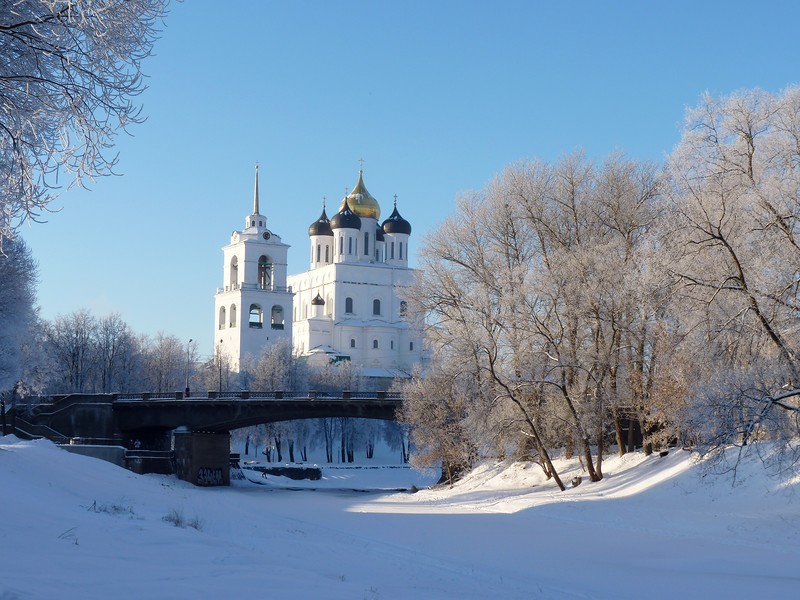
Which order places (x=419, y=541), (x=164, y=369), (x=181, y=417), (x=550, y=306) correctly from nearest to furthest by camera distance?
(x=419, y=541), (x=550, y=306), (x=181, y=417), (x=164, y=369)

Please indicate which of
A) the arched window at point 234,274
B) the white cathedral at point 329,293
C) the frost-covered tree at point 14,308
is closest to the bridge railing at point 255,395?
the frost-covered tree at point 14,308

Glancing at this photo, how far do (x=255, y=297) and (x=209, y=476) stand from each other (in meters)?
51.2

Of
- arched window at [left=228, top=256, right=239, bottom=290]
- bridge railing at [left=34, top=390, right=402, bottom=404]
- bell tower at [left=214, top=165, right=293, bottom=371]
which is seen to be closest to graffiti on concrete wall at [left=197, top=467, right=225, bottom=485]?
bridge railing at [left=34, top=390, right=402, bottom=404]

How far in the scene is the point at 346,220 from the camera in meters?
119

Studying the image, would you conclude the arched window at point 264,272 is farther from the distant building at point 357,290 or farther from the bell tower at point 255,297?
the distant building at point 357,290

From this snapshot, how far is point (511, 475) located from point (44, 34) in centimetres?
3188

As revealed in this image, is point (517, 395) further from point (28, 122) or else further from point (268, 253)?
point (268, 253)

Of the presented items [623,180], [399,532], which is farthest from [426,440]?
[399,532]

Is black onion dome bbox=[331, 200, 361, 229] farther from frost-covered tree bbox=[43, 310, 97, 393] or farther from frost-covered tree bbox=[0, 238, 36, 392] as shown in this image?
frost-covered tree bbox=[0, 238, 36, 392]

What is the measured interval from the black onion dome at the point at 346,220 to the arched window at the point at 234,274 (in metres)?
15.5

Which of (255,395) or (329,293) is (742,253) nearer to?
(255,395)

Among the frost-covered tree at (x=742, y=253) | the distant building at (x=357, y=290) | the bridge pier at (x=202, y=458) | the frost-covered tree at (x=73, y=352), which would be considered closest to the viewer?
the frost-covered tree at (x=742, y=253)

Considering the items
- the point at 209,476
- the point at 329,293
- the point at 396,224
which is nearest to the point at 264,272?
the point at 329,293

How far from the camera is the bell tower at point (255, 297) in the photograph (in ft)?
343
